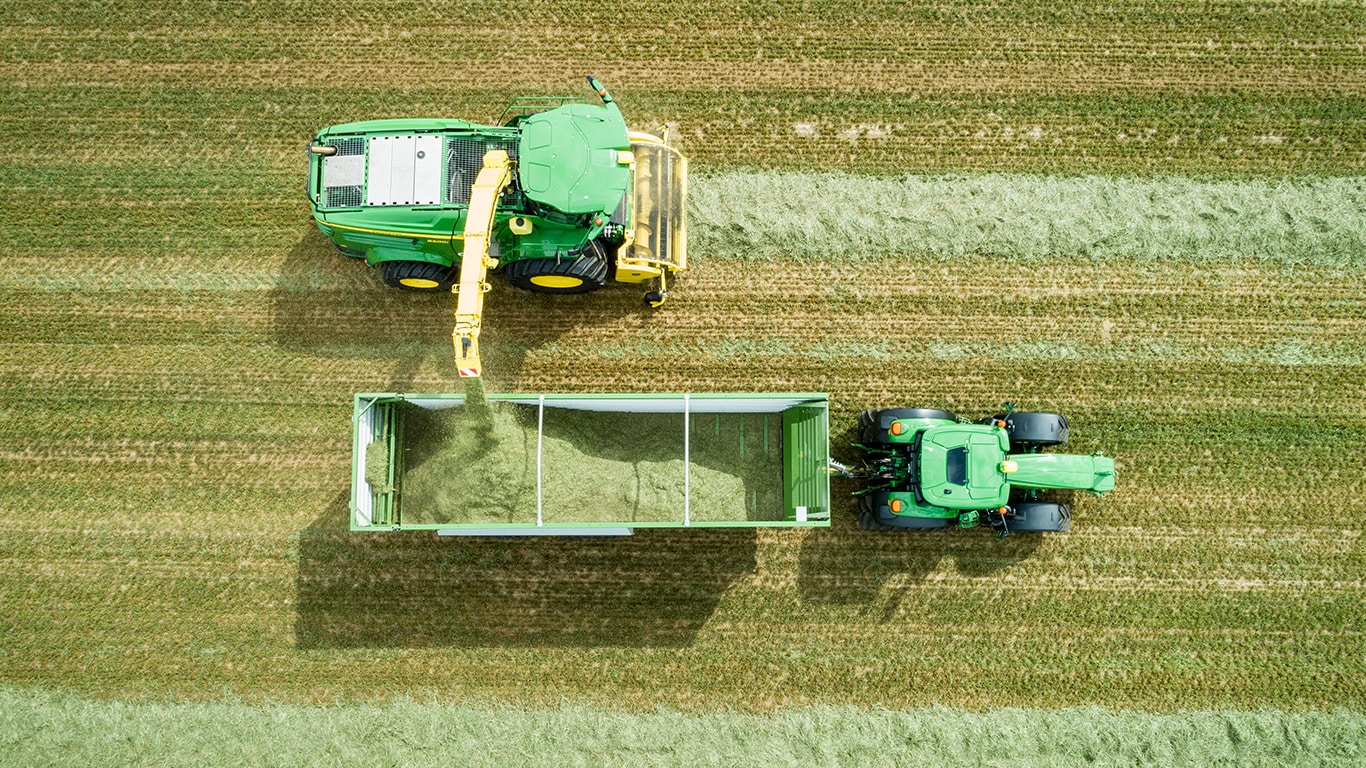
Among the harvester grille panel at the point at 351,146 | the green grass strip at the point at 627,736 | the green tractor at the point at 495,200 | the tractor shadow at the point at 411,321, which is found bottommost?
the green grass strip at the point at 627,736

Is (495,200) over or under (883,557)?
over

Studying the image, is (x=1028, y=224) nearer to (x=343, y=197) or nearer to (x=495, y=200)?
(x=495, y=200)

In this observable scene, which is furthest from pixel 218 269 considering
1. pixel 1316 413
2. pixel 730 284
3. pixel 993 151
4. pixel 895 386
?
pixel 1316 413

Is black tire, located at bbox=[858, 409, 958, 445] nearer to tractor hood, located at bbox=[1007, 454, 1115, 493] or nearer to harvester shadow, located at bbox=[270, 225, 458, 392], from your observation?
tractor hood, located at bbox=[1007, 454, 1115, 493]

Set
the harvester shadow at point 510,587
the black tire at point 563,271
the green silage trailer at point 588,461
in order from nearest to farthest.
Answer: the green silage trailer at point 588,461 < the black tire at point 563,271 < the harvester shadow at point 510,587

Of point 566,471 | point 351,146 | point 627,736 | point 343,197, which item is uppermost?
point 351,146

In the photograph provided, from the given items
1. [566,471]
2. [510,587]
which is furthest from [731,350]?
[510,587]

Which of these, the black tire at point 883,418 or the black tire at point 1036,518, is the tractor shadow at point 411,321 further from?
the black tire at point 1036,518

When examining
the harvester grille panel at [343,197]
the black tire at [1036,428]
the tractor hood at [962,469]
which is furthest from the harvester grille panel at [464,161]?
the black tire at [1036,428]
